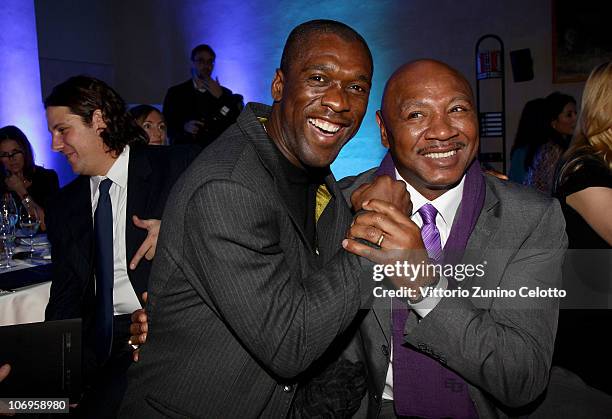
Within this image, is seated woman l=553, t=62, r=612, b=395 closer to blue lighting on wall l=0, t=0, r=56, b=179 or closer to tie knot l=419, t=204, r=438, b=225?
tie knot l=419, t=204, r=438, b=225

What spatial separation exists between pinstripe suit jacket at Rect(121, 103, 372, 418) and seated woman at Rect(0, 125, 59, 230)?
3.62 m

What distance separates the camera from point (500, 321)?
1480mm

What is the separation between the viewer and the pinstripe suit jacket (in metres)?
1.13

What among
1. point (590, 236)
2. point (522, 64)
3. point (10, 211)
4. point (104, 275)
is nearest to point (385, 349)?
point (590, 236)

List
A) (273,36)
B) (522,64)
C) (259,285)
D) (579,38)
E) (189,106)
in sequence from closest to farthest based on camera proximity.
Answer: (259,285), (579,38), (522,64), (189,106), (273,36)

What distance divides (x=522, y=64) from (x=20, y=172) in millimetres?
5522

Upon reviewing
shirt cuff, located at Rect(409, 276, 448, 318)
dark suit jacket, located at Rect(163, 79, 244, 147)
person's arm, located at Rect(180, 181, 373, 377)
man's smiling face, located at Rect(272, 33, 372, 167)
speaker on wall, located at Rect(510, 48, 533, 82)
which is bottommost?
shirt cuff, located at Rect(409, 276, 448, 318)

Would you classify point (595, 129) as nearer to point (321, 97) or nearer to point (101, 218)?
point (321, 97)

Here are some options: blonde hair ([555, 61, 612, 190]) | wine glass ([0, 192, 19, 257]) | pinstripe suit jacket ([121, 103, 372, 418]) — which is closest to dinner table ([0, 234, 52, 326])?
wine glass ([0, 192, 19, 257])

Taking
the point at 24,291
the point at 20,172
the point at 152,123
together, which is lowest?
the point at 24,291

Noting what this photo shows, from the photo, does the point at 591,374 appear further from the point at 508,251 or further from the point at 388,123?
the point at 388,123

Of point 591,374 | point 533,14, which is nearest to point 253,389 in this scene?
point 591,374

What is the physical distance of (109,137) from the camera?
8.34 feet

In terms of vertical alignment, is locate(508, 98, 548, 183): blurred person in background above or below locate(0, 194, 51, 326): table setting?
above
